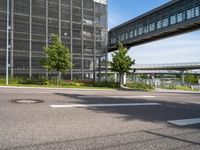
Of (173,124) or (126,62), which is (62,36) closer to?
(126,62)

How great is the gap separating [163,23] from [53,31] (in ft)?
83.9

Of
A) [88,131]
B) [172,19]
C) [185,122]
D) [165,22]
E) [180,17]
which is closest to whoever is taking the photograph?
[88,131]

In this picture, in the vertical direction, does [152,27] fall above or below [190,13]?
below

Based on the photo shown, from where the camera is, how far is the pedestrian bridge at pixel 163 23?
107 feet

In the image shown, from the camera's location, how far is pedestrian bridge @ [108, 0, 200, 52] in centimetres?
3269

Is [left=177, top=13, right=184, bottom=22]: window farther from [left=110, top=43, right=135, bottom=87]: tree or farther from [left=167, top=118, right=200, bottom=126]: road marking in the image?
[left=167, top=118, right=200, bottom=126]: road marking

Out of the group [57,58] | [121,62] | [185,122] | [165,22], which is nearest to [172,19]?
[165,22]

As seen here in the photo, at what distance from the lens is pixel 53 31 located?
54.8 metres

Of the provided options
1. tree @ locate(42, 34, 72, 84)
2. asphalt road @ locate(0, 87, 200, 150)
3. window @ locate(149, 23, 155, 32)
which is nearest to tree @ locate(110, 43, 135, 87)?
tree @ locate(42, 34, 72, 84)

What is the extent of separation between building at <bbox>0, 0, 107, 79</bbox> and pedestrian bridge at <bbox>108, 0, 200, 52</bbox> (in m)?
9.10

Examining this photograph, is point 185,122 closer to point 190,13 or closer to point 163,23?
point 190,13

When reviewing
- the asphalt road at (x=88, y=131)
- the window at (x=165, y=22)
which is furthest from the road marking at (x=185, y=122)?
the window at (x=165, y=22)

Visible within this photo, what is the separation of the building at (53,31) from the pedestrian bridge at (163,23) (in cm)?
910

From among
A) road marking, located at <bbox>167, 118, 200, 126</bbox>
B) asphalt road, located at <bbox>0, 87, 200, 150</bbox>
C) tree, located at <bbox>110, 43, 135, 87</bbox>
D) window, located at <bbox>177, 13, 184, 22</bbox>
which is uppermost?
window, located at <bbox>177, 13, 184, 22</bbox>
